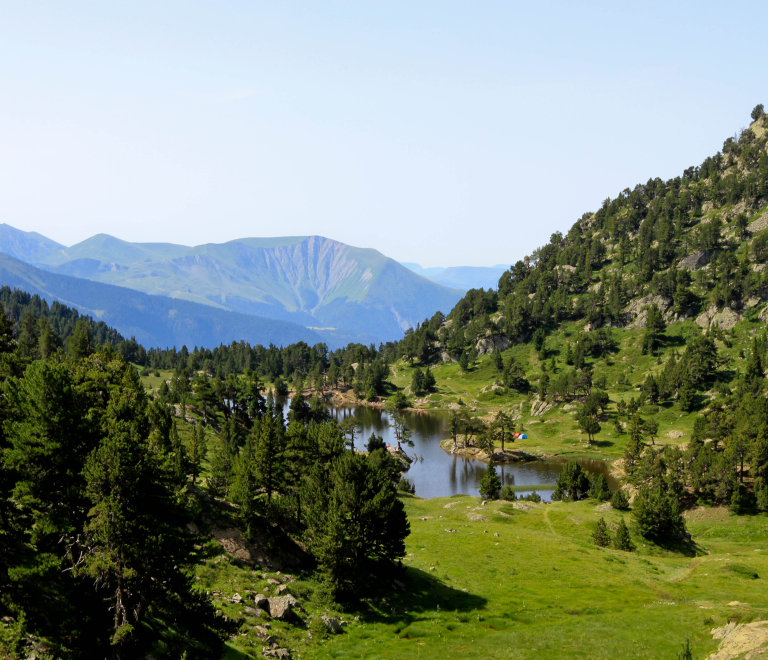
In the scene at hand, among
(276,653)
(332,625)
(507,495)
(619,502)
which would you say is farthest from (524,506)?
(276,653)

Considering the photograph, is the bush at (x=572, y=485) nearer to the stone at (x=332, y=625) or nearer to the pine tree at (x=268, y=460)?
the pine tree at (x=268, y=460)

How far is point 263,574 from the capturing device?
4716cm

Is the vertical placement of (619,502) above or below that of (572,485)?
below

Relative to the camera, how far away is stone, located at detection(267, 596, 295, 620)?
1572 inches

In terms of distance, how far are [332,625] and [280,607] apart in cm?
476

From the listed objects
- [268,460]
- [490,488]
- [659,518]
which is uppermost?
[268,460]

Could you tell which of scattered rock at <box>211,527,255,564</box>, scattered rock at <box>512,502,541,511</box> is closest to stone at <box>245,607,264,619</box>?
scattered rock at <box>211,527,255,564</box>

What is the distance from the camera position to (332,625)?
41.2 metres

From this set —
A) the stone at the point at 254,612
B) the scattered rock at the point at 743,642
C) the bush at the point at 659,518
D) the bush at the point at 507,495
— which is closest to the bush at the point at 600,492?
the bush at the point at 507,495

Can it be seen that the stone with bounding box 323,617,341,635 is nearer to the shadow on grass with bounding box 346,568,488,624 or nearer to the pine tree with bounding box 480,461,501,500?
the shadow on grass with bounding box 346,568,488,624

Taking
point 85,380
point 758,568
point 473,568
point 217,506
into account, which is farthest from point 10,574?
point 758,568

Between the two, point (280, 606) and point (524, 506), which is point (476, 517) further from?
point (280, 606)

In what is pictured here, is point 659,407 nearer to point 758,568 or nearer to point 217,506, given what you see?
point 758,568

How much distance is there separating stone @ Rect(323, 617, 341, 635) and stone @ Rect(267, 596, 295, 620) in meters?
3.19
